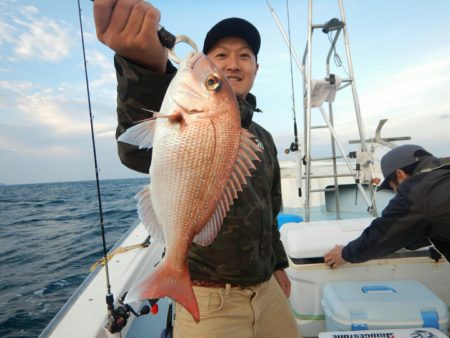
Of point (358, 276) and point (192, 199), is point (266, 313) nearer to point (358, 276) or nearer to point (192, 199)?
point (192, 199)

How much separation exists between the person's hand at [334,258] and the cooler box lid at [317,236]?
54 mm

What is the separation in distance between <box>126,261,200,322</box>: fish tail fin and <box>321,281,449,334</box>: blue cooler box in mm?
1772

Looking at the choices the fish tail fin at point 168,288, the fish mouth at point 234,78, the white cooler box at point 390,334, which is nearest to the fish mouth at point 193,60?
the fish tail fin at point 168,288

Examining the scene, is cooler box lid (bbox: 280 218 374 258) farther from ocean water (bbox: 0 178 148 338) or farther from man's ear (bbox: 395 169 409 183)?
ocean water (bbox: 0 178 148 338)

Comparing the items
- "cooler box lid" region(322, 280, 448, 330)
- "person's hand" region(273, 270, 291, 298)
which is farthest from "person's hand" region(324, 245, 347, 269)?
"person's hand" region(273, 270, 291, 298)


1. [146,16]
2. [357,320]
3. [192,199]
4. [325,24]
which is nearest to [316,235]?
[357,320]

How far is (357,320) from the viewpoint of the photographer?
2.34 metres

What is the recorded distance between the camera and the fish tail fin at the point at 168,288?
3.60 feet

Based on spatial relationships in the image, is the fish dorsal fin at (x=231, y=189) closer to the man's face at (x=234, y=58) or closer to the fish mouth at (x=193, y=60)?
the fish mouth at (x=193, y=60)

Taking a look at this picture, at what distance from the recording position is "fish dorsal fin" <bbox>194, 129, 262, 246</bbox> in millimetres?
1188

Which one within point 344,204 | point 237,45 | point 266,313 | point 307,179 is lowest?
point 344,204

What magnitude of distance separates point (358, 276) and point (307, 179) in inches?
63.2

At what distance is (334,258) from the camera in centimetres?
281

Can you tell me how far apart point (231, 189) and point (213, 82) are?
42 cm
